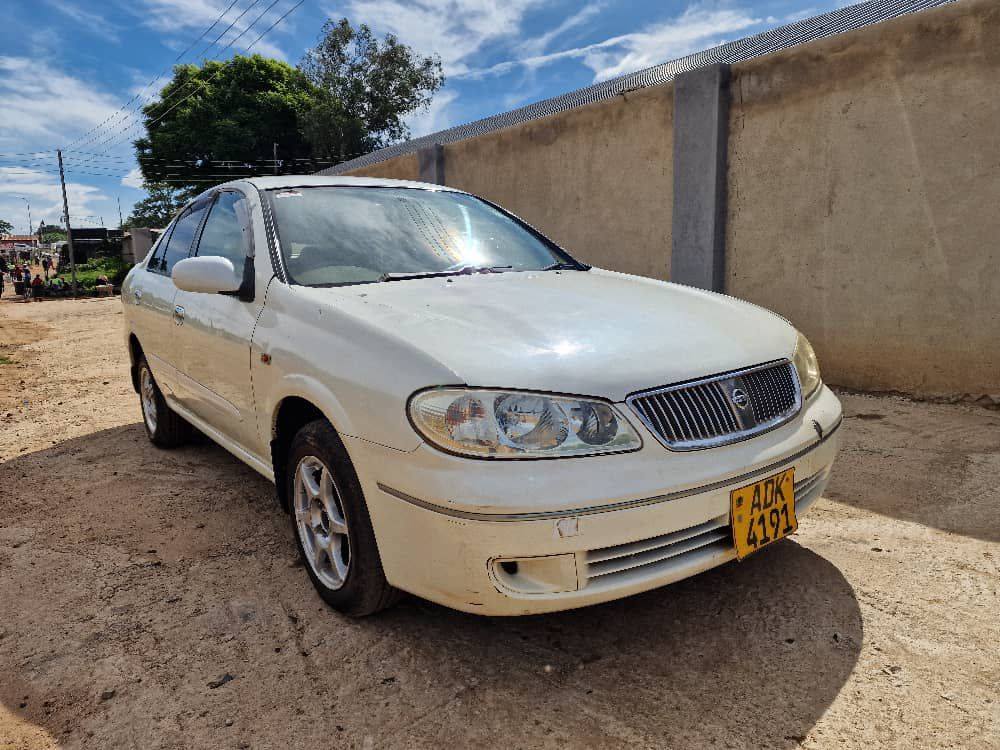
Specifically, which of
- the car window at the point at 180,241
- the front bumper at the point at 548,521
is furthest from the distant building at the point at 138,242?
the front bumper at the point at 548,521

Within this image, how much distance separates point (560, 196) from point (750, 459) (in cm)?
628

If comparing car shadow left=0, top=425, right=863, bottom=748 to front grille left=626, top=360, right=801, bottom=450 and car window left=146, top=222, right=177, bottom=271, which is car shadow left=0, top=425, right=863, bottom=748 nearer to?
front grille left=626, top=360, right=801, bottom=450

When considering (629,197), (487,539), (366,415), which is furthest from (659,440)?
(629,197)

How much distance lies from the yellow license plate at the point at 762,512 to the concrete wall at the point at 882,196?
150 inches

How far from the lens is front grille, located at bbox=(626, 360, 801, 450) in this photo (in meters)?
1.89

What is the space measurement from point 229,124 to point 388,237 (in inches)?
1373

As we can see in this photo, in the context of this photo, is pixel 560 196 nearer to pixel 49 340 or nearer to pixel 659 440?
pixel 659 440

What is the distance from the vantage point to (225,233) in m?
3.28

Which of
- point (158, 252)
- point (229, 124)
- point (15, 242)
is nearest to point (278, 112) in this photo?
point (229, 124)

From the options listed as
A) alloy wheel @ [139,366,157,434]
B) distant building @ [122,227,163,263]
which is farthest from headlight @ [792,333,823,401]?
distant building @ [122,227,163,263]

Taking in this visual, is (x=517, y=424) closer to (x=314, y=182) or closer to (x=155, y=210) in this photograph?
(x=314, y=182)

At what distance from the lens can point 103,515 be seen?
3.38 meters

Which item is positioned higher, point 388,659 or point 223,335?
point 223,335

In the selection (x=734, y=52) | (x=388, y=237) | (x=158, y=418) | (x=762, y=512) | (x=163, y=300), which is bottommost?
(x=158, y=418)
